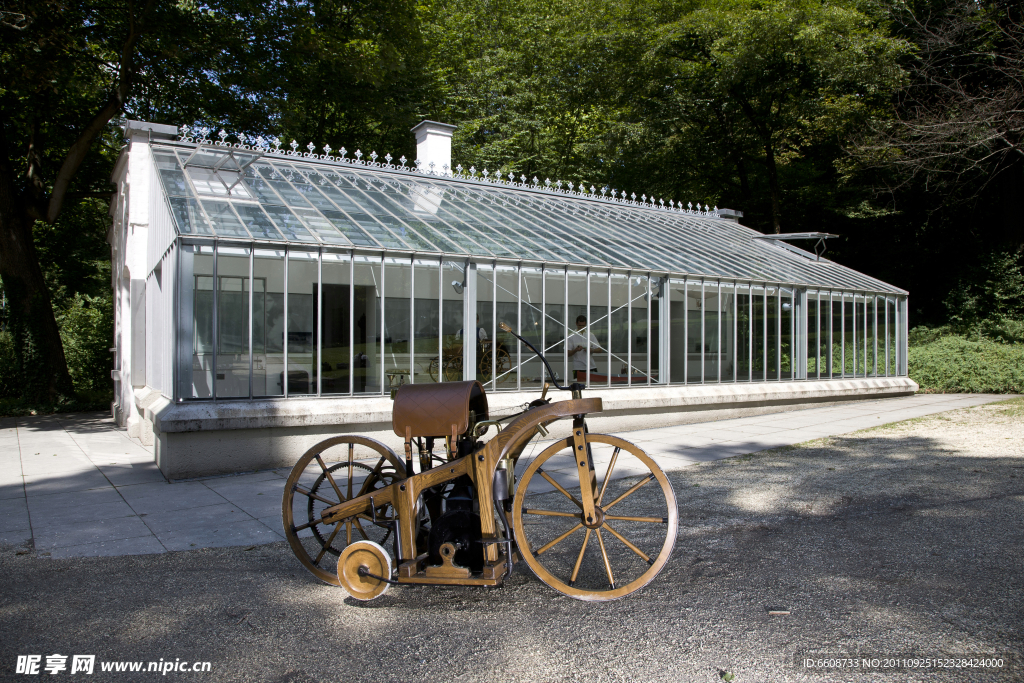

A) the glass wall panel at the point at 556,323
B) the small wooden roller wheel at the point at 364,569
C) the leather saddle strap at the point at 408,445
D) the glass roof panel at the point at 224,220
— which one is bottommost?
the small wooden roller wheel at the point at 364,569

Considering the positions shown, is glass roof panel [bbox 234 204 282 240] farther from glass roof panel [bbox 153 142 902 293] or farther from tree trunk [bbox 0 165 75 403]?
tree trunk [bbox 0 165 75 403]

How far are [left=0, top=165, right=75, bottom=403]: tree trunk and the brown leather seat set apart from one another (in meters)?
14.1

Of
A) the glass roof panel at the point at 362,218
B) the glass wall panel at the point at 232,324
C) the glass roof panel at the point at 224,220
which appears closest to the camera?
the glass roof panel at the point at 224,220

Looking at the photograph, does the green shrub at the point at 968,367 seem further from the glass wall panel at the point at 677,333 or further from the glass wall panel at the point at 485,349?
the glass wall panel at the point at 485,349

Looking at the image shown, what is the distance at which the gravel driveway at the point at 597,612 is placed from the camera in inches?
116

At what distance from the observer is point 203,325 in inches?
509

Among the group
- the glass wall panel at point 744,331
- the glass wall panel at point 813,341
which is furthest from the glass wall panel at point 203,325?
the glass wall panel at point 813,341

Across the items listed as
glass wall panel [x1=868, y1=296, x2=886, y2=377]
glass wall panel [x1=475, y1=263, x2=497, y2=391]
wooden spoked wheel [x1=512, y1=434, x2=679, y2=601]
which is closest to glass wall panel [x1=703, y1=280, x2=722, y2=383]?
glass wall panel [x1=868, y1=296, x2=886, y2=377]

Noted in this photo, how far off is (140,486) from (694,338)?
1062 cm

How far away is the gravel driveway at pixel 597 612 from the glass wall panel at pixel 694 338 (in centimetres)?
658

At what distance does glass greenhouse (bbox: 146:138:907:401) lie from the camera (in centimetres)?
866

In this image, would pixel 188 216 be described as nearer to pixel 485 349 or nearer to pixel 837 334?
pixel 485 349

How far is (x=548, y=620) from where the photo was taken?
133 inches

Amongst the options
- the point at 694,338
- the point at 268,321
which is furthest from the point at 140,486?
the point at 694,338
